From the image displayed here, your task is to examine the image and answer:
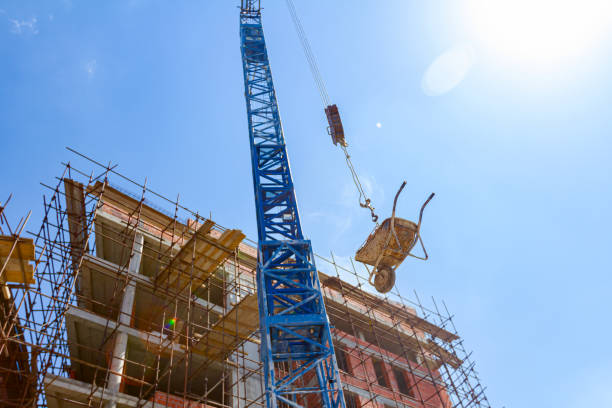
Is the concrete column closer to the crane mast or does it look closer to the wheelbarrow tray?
the crane mast

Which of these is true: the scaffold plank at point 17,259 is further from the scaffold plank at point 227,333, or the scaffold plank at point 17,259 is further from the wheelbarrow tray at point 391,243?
the wheelbarrow tray at point 391,243

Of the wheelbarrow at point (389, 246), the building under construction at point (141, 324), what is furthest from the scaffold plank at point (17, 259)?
the wheelbarrow at point (389, 246)

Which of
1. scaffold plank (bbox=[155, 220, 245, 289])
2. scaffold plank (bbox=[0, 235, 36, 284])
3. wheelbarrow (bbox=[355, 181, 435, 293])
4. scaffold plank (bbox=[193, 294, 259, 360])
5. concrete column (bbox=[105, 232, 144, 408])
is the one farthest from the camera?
wheelbarrow (bbox=[355, 181, 435, 293])

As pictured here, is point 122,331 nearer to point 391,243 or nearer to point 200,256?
point 200,256

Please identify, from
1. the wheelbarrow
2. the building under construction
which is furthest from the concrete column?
the wheelbarrow

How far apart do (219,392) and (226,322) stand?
3.29m

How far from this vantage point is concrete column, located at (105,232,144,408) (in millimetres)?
15445

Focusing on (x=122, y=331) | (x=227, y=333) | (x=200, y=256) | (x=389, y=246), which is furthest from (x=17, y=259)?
(x=389, y=246)

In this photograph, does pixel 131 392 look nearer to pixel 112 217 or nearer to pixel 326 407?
pixel 112 217

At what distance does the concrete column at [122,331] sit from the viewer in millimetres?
15445

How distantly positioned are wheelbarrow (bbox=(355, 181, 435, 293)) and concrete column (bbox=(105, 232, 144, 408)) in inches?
363

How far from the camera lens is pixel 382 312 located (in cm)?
3125

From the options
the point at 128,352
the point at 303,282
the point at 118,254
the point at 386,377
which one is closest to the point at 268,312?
the point at 303,282

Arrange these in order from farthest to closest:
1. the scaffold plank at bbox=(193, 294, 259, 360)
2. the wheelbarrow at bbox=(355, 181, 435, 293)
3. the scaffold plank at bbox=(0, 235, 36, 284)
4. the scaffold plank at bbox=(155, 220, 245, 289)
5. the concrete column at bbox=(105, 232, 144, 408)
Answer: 1. the wheelbarrow at bbox=(355, 181, 435, 293)
2. the scaffold plank at bbox=(155, 220, 245, 289)
3. the scaffold plank at bbox=(193, 294, 259, 360)
4. the concrete column at bbox=(105, 232, 144, 408)
5. the scaffold plank at bbox=(0, 235, 36, 284)
